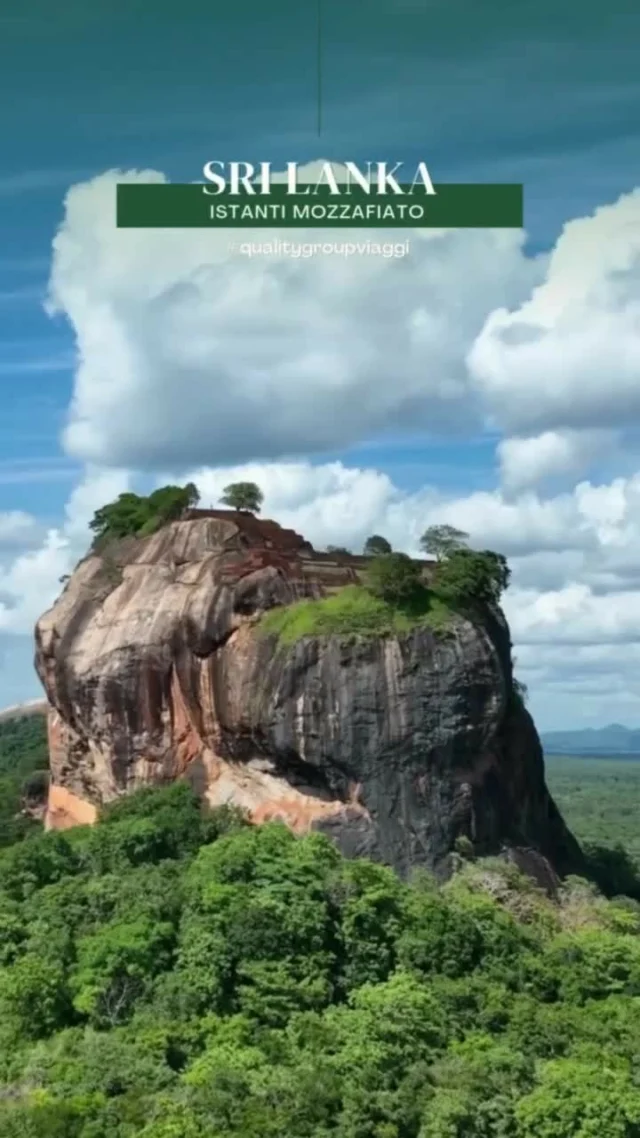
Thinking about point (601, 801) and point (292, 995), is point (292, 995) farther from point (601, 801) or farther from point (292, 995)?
point (601, 801)

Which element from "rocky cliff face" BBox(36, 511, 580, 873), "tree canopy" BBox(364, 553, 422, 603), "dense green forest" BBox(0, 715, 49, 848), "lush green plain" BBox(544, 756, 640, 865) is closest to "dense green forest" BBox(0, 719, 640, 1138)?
"rocky cliff face" BBox(36, 511, 580, 873)

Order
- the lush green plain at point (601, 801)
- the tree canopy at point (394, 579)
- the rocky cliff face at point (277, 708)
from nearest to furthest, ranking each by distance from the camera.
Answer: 1. the rocky cliff face at point (277, 708)
2. the tree canopy at point (394, 579)
3. the lush green plain at point (601, 801)

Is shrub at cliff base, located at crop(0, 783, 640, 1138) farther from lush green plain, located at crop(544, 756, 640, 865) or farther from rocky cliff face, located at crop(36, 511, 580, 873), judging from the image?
lush green plain, located at crop(544, 756, 640, 865)

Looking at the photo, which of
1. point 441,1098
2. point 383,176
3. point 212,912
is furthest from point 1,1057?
point 383,176

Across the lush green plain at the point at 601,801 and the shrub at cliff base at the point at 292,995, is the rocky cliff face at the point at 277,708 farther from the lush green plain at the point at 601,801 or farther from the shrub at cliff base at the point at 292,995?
the lush green plain at the point at 601,801

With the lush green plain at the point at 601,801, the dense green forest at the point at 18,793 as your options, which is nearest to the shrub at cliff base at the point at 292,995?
the dense green forest at the point at 18,793

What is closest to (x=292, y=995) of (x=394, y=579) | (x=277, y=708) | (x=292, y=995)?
Result: (x=292, y=995)

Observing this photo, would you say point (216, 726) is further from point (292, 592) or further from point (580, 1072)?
point (580, 1072)

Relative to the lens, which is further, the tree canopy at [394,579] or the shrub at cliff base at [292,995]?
the tree canopy at [394,579]
